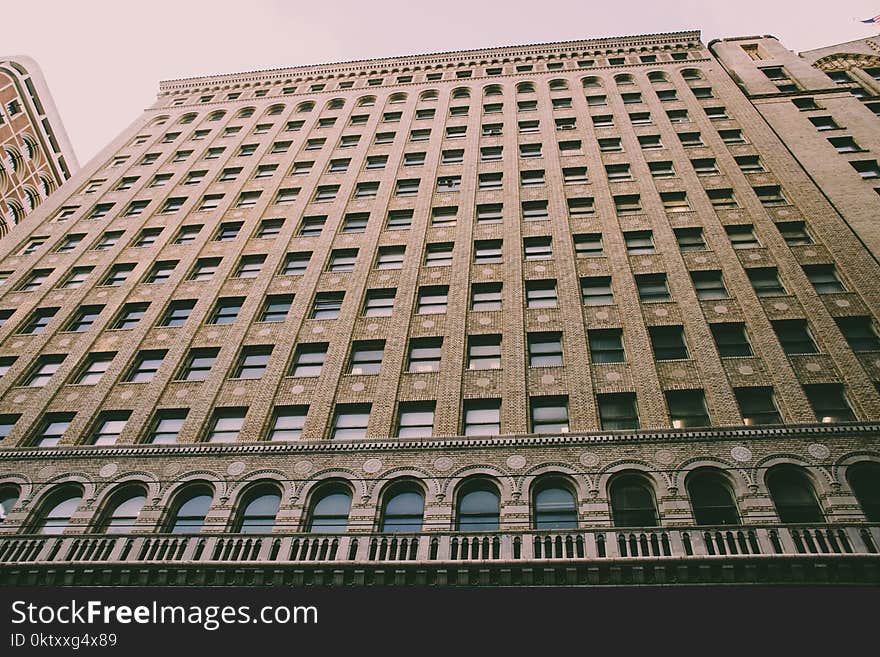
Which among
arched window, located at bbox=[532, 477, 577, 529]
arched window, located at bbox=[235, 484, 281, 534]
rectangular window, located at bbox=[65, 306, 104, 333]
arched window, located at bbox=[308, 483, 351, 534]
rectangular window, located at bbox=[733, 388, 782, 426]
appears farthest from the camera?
rectangular window, located at bbox=[65, 306, 104, 333]

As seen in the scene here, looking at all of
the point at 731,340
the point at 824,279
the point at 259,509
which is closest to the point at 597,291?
the point at 731,340

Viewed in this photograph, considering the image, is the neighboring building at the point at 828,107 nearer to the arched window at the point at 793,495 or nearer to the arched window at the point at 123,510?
the arched window at the point at 793,495

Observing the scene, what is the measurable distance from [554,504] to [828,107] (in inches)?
1213

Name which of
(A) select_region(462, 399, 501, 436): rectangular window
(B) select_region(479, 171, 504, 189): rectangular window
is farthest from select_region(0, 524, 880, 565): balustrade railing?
(B) select_region(479, 171, 504, 189): rectangular window

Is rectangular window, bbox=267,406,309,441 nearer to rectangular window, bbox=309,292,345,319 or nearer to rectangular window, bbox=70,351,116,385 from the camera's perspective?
rectangular window, bbox=309,292,345,319

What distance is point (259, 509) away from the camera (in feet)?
63.9

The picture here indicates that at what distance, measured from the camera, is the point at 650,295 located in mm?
25547

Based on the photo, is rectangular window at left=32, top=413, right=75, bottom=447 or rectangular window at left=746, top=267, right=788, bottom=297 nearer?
rectangular window at left=32, top=413, right=75, bottom=447

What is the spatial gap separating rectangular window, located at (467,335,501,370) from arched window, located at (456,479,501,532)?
511 centimetres

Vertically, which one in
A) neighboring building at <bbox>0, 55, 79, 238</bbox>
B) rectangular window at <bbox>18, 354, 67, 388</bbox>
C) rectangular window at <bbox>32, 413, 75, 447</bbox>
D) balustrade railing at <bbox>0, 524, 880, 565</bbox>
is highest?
neighboring building at <bbox>0, 55, 79, 238</bbox>

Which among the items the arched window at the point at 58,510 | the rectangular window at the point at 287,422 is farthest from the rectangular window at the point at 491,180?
the arched window at the point at 58,510

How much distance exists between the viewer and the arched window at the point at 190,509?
19.2 metres

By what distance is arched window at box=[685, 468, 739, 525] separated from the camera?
17.7 m

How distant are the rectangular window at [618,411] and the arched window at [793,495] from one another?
13.5ft
